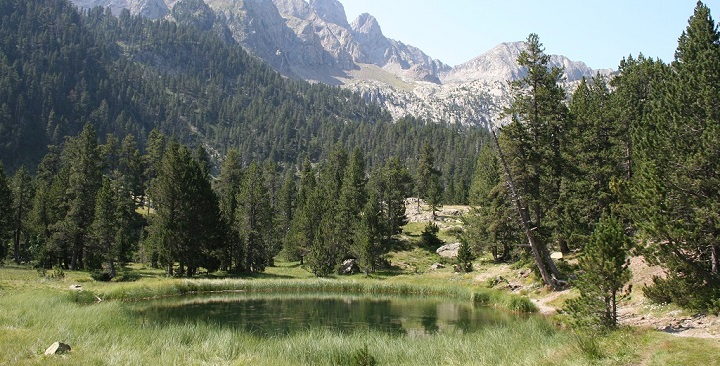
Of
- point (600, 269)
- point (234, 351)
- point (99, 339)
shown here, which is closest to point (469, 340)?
point (600, 269)

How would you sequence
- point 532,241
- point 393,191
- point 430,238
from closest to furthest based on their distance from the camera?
point 532,241 → point 430,238 → point 393,191

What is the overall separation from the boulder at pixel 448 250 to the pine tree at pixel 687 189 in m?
45.1

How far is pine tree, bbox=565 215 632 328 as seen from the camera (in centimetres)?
1861

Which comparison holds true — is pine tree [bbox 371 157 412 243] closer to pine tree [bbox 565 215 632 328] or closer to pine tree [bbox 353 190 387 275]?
pine tree [bbox 353 190 387 275]

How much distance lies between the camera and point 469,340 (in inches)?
753

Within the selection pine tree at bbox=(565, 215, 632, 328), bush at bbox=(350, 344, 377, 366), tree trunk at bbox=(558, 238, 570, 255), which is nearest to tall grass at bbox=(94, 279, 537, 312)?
tree trunk at bbox=(558, 238, 570, 255)

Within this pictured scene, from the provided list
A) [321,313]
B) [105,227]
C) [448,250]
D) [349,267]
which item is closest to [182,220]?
[105,227]

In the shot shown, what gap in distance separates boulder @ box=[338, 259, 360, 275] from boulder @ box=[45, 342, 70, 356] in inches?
2009

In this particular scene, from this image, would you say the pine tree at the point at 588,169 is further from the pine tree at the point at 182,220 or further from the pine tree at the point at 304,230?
the pine tree at the point at 182,220

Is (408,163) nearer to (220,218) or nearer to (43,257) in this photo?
(220,218)

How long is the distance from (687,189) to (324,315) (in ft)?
71.9

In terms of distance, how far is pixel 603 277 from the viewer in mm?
18875

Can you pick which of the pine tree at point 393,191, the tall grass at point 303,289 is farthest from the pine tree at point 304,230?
the tall grass at point 303,289

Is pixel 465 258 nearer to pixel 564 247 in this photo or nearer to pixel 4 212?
pixel 564 247
